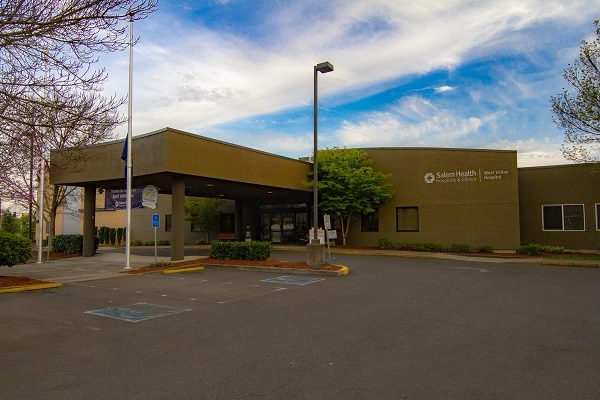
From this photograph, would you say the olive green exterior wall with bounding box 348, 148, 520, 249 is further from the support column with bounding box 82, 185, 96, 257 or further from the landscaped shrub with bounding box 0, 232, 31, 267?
the landscaped shrub with bounding box 0, 232, 31, 267

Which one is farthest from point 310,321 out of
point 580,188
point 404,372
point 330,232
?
point 580,188

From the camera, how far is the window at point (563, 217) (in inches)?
945

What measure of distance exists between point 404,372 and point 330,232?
1090 centimetres

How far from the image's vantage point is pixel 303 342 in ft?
21.6

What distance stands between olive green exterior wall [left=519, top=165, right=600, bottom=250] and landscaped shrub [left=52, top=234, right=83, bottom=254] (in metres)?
26.0

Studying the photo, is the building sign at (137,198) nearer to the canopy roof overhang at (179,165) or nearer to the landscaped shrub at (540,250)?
the canopy roof overhang at (179,165)

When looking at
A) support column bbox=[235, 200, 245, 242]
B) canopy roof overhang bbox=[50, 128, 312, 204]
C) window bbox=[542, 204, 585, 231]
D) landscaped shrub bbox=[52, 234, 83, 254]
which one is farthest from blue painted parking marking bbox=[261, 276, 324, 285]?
support column bbox=[235, 200, 245, 242]

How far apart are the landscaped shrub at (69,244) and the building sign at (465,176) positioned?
816 inches

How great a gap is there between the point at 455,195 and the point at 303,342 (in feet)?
68.2

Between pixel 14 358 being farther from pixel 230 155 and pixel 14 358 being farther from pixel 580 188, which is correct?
pixel 580 188

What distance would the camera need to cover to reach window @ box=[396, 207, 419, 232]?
26408 mm

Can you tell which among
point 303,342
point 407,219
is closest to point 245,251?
point 303,342

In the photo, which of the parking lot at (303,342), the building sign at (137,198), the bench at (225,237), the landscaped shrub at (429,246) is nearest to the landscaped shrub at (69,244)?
the building sign at (137,198)

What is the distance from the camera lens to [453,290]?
11.7 metres
